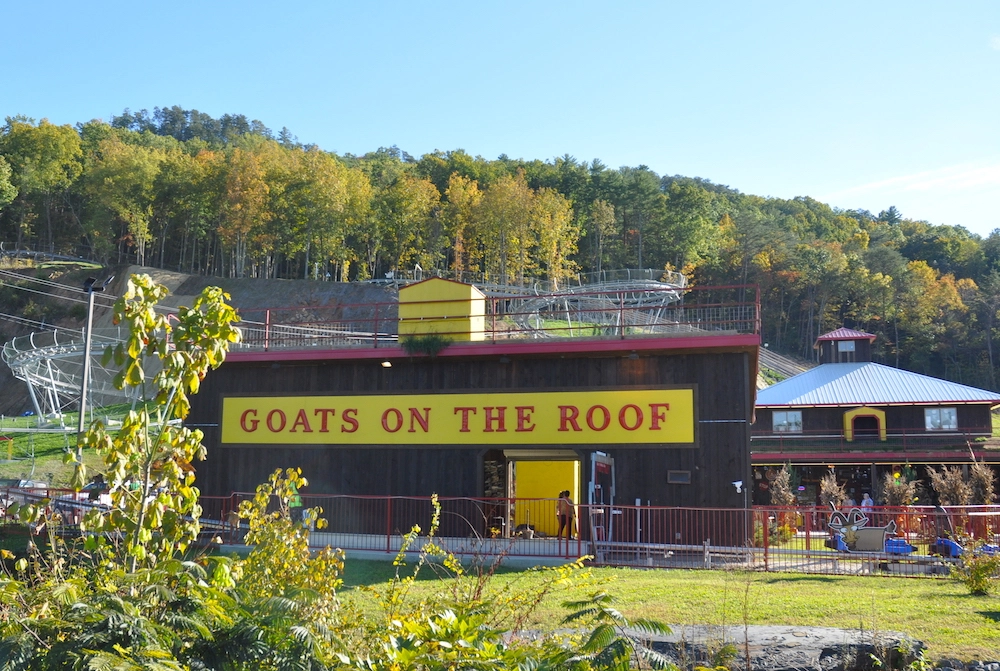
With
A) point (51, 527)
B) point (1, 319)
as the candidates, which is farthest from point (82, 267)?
point (51, 527)

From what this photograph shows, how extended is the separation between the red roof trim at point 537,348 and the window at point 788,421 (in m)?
32.1

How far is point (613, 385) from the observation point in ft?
61.0

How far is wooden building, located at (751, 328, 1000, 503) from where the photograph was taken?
43.8m

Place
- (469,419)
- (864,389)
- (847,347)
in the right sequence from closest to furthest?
1. (469,419)
2. (864,389)
3. (847,347)

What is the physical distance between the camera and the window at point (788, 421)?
4766 cm

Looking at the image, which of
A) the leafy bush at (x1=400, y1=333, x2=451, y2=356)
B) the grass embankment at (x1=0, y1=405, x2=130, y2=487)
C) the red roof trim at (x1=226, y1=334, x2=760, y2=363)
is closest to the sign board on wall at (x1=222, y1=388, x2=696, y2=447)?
the red roof trim at (x1=226, y1=334, x2=760, y2=363)

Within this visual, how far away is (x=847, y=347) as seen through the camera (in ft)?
171

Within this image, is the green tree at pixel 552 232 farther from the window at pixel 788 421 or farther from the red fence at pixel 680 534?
the red fence at pixel 680 534

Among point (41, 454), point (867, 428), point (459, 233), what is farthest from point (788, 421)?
point (459, 233)

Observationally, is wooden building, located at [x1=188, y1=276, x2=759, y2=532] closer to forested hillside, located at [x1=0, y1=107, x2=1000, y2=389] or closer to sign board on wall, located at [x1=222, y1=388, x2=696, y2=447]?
sign board on wall, located at [x1=222, y1=388, x2=696, y2=447]

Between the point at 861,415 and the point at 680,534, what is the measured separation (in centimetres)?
3369

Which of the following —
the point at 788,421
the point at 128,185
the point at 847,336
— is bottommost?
the point at 788,421

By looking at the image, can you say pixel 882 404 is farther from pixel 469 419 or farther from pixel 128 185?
pixel 128 185

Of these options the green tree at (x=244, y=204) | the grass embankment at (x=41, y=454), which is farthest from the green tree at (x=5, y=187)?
the grass embankment at (x=41, y=454)
